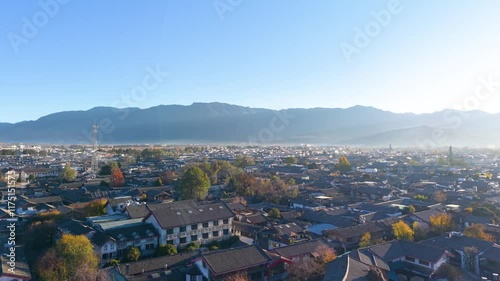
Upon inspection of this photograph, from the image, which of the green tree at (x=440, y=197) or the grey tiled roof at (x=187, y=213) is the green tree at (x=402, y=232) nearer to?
the grey tiled roof at (x=187, y=213)

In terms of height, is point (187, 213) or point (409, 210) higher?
point (187, 213)

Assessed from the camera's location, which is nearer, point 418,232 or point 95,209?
point 418,232

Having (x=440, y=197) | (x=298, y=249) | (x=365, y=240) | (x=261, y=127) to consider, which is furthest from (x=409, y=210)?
(x=261, y=127)

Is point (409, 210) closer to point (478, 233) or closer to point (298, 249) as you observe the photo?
point (478, 233)

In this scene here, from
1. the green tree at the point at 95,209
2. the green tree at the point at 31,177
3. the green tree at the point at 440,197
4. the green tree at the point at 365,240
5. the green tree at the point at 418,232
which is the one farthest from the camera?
the green tree at the point at 31,177

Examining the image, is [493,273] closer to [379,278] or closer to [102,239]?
[379,278]

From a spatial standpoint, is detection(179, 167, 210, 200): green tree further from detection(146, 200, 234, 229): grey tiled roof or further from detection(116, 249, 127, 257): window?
detection(116, 249, 127, 257): window

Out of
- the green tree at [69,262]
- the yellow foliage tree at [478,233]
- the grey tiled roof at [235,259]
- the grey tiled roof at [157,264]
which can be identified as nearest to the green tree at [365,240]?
the yellow foliage tree at [478,233]
